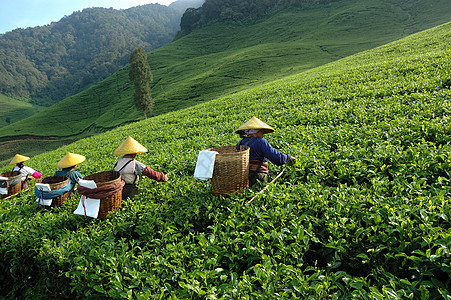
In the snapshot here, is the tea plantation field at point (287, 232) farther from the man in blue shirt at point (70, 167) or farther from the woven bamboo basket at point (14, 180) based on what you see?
the woven bamboo basket at point (14, 180)

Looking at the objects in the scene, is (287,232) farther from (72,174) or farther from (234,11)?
(234,11)

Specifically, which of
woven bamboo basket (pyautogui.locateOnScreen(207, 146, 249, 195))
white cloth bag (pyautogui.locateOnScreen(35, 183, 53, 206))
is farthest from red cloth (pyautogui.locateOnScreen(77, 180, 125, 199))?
woven bamboo basket (pyautogui.locateOnScreen(207, 146, 249, 195))

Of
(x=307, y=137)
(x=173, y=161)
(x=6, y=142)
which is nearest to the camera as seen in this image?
(x=307, y=137)

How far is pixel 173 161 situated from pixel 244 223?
16.9 feet

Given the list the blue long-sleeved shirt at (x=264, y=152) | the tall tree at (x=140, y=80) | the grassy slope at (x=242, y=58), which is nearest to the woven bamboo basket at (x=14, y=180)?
the blue long-sleeved shirt at (x=264, y=152)

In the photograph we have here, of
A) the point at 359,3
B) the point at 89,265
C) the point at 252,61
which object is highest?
the point at 359,3

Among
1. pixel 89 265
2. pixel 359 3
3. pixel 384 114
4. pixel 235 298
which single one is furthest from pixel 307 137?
pixel 359 3

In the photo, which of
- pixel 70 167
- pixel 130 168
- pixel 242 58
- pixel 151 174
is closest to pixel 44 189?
pixel 70 167

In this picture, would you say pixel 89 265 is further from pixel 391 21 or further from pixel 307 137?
pixel 391 21

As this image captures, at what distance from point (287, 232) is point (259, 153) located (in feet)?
6.72

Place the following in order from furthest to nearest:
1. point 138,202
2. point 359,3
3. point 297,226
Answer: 1. point 359,3
2. point 138,202
3. point 297,226

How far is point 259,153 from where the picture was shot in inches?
224

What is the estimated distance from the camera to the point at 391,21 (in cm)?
8075

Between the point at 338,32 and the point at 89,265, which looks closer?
A: the point at 89,265
